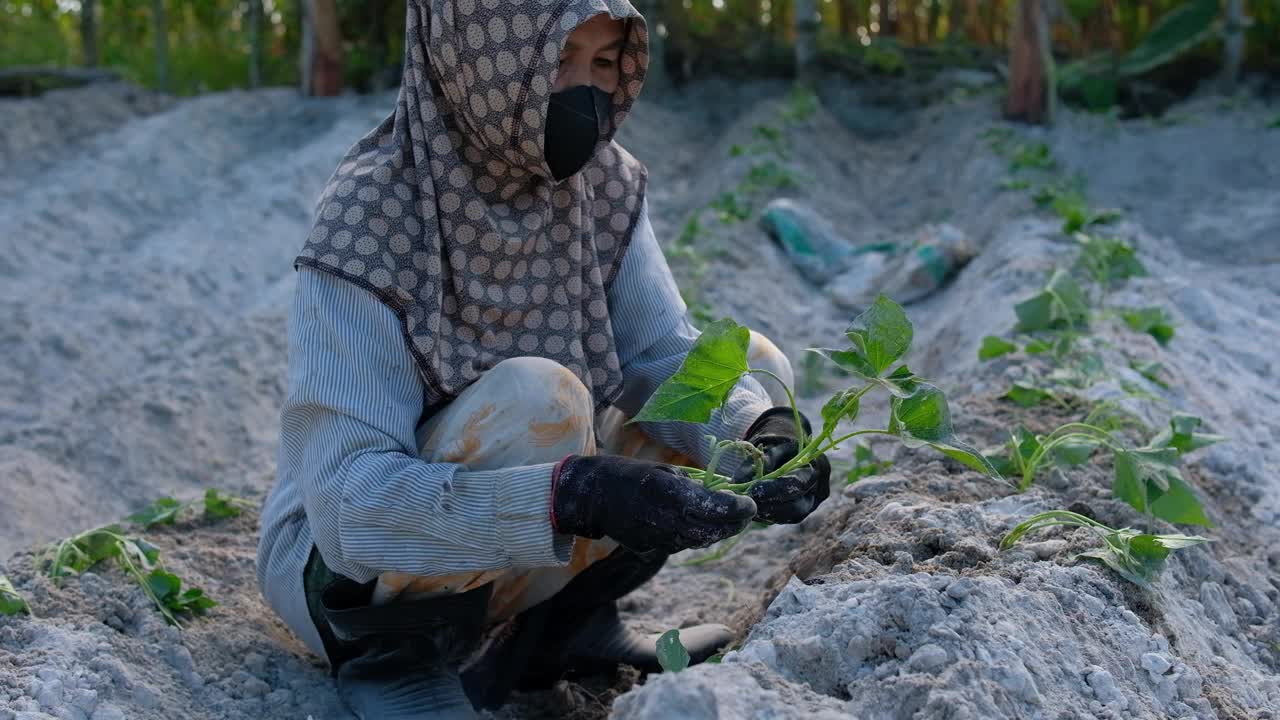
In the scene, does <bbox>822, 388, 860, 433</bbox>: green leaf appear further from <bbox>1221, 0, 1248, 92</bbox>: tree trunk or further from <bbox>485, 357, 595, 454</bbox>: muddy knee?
<bbox>1221, 0, 1248, 92</bbox>: tree trunk

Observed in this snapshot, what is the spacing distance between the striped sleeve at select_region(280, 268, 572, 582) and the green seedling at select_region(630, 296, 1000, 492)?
0.23m

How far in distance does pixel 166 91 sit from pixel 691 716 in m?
11.0

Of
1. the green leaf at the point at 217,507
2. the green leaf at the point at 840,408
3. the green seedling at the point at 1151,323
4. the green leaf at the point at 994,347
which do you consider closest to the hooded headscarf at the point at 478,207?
the green leaf at the point at 840,408

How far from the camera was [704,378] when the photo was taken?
6.45 ft

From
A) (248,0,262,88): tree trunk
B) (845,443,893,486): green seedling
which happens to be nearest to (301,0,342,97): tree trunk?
(248,0,262,88): tree trunk

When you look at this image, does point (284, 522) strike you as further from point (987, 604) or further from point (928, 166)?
point (928, 166)

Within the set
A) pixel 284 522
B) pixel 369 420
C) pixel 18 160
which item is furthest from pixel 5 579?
pixel 18 160

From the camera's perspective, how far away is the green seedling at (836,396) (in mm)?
1908

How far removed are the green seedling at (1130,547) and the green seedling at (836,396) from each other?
296 millimetres

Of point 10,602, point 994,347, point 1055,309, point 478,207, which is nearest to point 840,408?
point 478,207

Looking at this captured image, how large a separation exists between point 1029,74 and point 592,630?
761cm

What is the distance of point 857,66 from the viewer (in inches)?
454

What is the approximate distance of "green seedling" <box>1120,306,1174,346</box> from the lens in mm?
3936

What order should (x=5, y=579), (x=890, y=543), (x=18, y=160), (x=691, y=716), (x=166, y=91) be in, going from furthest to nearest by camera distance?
(x=166, y=91) → (x=18, y=160) → (x=5, y=579) → (x=890, y=543) → (x=691, y=716)
